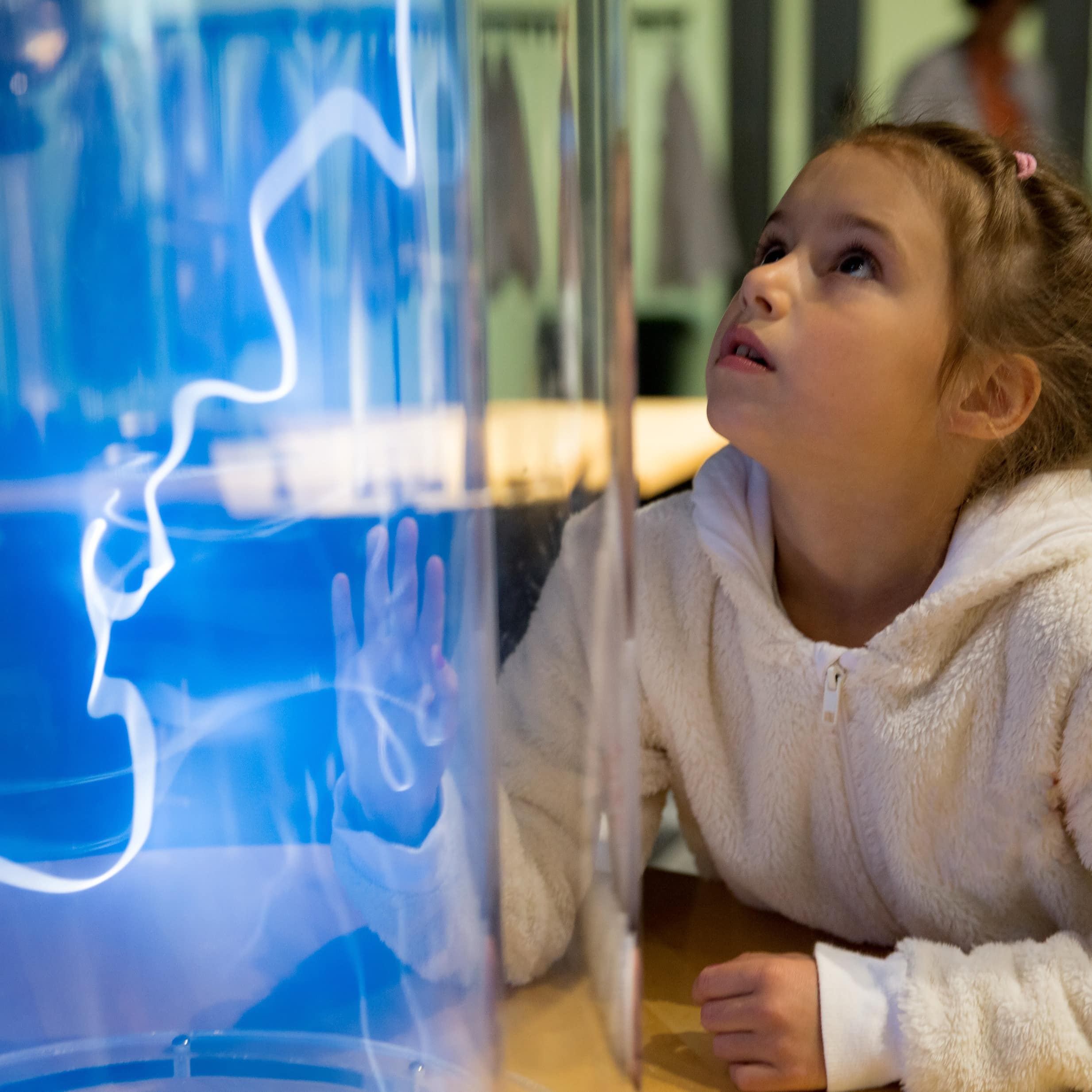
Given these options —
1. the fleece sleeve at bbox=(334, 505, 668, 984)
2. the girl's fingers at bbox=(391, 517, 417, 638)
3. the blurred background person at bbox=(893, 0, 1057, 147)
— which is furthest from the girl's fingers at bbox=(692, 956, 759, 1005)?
the blurred background person at bbox=(893, 0, 1057, 147)

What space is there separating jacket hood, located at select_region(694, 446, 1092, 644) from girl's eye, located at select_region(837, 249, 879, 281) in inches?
Result: 3.7

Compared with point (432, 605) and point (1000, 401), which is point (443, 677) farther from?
point (1000, 401)

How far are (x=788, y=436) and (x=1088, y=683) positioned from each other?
5.9 inches

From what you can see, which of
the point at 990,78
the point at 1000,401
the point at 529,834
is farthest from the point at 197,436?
the point at 990,78

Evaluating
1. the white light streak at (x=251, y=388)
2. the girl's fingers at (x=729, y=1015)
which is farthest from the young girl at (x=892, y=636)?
the white light streak at (x=251, y=388)

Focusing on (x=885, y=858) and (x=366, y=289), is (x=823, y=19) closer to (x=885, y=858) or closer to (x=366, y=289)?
(x=885, y=858)

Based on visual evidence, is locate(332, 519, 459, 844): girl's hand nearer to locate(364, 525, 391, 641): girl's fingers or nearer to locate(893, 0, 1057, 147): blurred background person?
locate(364, 525, 391, 641): girl's fingers

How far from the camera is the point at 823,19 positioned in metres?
1.76

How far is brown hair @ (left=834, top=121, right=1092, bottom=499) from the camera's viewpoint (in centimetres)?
54

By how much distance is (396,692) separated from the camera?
347 millimetres

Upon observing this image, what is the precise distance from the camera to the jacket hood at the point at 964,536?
1.63ft

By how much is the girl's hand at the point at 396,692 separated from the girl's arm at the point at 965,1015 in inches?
7.4

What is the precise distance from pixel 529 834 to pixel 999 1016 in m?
0.19

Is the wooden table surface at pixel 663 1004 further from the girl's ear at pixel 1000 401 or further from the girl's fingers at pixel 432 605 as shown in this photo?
the girl's ear at pixel 1000 401
